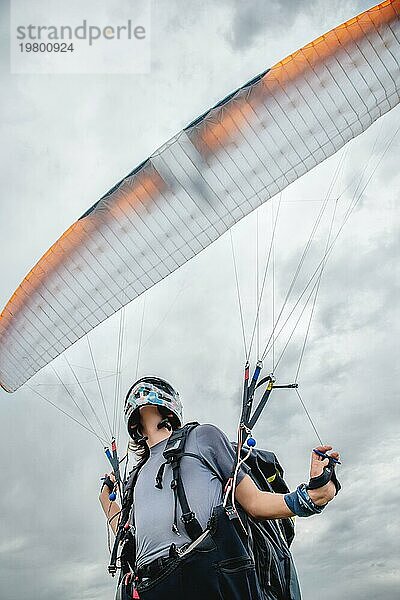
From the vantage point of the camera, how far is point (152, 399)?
3.74 metres

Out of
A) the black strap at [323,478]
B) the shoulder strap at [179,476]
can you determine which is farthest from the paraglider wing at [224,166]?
the black strap at [323,478]

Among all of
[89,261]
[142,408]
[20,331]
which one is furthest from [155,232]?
[142,408]

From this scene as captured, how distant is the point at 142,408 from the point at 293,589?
1.12 meters

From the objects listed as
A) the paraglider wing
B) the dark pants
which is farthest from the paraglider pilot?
the paraglider wing

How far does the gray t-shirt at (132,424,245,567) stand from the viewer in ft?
10.6

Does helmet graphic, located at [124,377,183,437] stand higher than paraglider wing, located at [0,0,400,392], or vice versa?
paraglider wing, located at [0,0,400,392]

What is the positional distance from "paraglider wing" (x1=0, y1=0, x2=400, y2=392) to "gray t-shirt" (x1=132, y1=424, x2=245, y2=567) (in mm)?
3261

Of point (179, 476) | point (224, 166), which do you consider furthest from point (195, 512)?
point (224, 166)

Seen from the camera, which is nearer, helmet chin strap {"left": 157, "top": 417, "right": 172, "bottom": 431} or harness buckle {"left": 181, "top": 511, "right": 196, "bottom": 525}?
harness buckle {"left": 181, "top": 511, "right": 196, "bottom": 525}

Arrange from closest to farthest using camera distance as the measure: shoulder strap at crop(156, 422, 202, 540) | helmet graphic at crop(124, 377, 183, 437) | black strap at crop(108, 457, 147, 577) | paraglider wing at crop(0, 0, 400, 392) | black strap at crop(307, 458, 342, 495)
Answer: black strap at crop(307, 458, 342, 495) → shoulder strap at crop(156, 422, 202, 540) → black strap at crop(108, 457, 147, 577) → helmet graphic at crop(124, 377, 183, 437) → paraglider wing at crop(0, 0, 400, 392)

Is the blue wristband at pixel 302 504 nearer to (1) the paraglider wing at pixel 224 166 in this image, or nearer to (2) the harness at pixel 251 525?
(2) the harness at pixel 251 525

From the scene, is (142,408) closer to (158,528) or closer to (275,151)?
(158,528)

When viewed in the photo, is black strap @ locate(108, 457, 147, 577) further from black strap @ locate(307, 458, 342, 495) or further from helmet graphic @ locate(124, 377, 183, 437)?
black strap @ locate(307, 458, 342, 495)

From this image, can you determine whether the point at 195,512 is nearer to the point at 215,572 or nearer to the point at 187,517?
the point at 187,517
